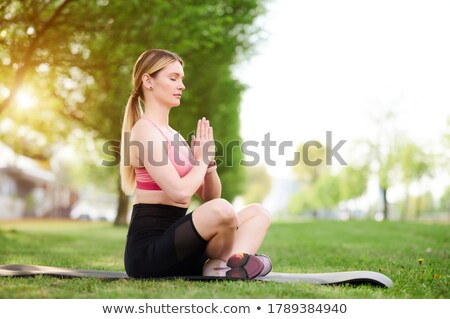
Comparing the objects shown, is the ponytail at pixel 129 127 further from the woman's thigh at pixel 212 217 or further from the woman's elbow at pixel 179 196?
the woman's thigh at pixel 212 217

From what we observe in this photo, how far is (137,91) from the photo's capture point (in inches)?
186

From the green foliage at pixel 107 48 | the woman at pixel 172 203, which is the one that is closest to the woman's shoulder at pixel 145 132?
the woman at pixel 172 203

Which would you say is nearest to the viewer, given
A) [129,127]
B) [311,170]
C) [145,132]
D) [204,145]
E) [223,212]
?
[223,212]

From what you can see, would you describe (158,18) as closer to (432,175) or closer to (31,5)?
(31,5)

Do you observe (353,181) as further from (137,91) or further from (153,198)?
(153,198)

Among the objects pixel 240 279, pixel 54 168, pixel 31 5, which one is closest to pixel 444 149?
pixel 31 5

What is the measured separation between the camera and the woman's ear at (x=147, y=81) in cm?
459

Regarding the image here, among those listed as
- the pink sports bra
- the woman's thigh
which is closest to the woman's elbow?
the woman's thigh

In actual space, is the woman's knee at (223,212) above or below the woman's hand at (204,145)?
below

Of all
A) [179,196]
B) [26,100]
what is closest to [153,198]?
[179,196]

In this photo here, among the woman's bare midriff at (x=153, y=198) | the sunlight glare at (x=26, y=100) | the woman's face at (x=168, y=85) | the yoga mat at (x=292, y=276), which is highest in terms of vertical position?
the sunlight glare at (x=26, y=100)

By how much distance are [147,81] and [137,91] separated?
186mm

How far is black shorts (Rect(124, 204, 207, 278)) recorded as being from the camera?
13.9 ft

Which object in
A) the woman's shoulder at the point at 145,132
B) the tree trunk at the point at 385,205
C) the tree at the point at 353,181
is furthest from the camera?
the tree at the point at 353,181
